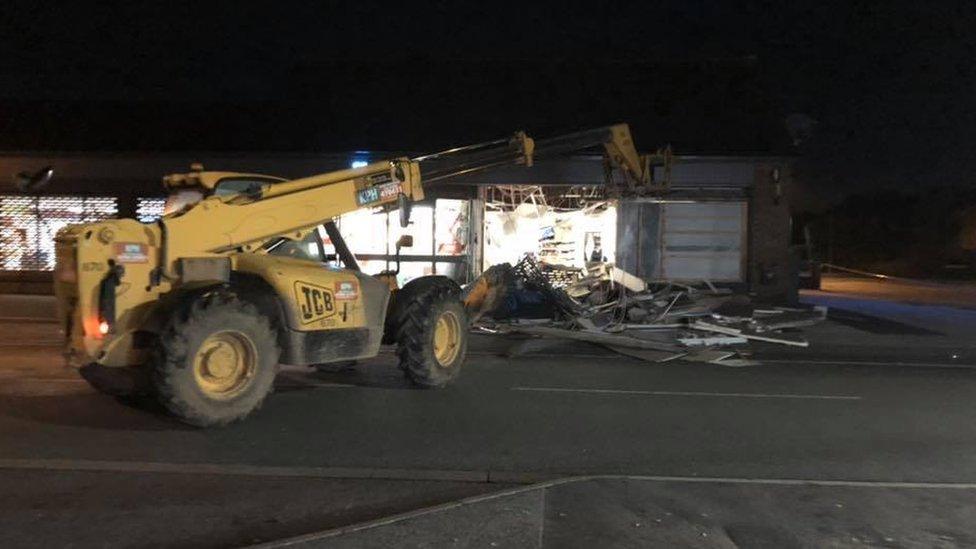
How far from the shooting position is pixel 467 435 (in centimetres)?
794

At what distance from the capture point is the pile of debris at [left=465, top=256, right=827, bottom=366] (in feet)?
46.3

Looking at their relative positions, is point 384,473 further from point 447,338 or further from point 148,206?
point 148,206

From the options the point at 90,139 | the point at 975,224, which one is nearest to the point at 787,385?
the point at 90,139

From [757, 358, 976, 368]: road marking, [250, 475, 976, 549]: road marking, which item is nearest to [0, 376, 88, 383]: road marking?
[250, 475, 976, 549]: road marking

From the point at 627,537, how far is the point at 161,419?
16.5 feet

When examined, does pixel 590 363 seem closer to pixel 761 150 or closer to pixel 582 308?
pixel 582 308

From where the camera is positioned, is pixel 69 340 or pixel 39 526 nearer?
pixel 39 526

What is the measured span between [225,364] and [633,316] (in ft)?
30.7

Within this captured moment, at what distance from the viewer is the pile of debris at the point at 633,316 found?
46.3 ft

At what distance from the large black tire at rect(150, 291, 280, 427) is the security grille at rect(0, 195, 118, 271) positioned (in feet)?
51.2

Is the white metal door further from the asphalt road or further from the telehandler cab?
the telehandler cab

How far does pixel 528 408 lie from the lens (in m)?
9.19

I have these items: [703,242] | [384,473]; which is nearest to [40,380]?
[384,473]

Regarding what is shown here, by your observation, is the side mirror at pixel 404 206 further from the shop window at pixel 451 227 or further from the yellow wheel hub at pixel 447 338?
the shop window at pixel 451 227
